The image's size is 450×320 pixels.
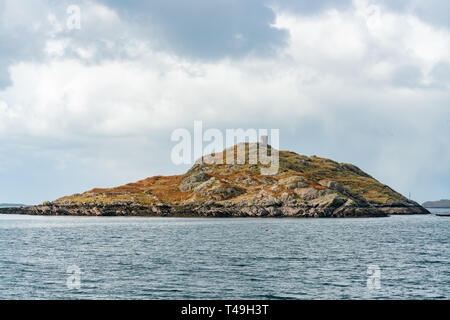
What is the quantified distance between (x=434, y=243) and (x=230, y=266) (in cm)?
6342

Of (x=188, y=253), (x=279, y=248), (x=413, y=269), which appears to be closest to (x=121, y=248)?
(x=188, y=253)

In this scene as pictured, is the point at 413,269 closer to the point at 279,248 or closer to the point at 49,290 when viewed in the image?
the point at 279,248

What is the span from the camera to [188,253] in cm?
8156

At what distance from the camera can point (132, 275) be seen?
58281 mm
